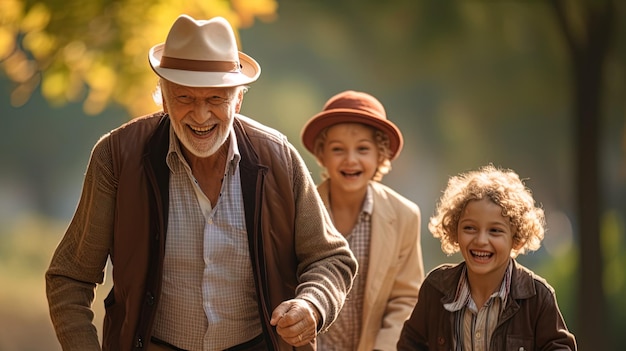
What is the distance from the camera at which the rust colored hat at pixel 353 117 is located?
5.63 m

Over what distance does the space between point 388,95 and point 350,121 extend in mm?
2742

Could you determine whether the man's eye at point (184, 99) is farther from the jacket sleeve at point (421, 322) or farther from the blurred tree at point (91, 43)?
the blurred tree at point (91, 43)

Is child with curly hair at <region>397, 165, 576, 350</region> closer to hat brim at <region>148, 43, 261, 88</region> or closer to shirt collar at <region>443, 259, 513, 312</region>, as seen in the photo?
shirt collar at <region>443, 259, 513, 312</region>

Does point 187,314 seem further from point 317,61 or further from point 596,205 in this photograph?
point 596,205

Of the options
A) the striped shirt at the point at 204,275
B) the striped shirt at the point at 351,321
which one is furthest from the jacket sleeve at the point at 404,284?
the striped shirt at the point at 204,275

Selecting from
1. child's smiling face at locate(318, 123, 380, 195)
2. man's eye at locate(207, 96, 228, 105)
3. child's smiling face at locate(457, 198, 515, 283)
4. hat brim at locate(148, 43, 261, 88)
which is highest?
child's smiling face at locate(318, 123, 380, 195)

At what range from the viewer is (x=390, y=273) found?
549 centimetres

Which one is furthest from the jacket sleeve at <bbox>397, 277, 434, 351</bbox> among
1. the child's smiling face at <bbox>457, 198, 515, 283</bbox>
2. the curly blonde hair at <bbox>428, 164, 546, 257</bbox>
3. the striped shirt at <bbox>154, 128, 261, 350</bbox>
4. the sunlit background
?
the sunlit background

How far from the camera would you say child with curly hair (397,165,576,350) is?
168 inches

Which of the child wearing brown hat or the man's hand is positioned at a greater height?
the child wearing brown hat

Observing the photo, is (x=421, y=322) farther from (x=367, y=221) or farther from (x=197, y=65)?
(x=197, y=65)

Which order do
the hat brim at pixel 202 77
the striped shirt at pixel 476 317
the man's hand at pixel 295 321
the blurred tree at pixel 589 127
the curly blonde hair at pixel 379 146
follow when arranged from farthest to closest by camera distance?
the blurred tree at pixel 589 127, the curly blonde hair at pixel 379 146, the striped shirt at pixel 476 317, the hat brim at pixel 202 77, the man's hand at pixel 295 321

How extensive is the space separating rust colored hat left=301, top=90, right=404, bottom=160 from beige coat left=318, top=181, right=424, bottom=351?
319 millimetres

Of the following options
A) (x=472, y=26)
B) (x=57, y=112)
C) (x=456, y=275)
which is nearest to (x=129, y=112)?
(x=57, y=112)
